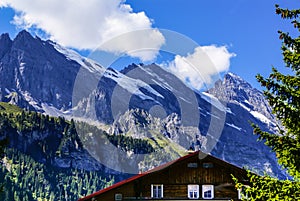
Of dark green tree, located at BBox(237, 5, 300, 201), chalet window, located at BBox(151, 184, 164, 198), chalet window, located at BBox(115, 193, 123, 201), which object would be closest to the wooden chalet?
chalet window, located at BBox(151, 184, 164, 198)

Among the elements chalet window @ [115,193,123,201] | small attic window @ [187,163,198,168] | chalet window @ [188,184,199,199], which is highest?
small attic window @ [187,163,198,168]

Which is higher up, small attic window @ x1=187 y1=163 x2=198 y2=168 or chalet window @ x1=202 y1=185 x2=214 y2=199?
small attic window @ x1=187 y1=163 x2=198 y2=168

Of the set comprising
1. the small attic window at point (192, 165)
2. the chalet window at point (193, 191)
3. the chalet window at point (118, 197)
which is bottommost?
the chalet window at point (118, 197)

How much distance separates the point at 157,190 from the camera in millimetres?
45250

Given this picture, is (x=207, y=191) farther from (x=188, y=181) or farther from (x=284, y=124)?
(x=284, y=124)

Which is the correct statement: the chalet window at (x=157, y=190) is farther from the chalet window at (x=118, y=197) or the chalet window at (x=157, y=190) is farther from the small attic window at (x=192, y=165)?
the small attic window at (x=192, y=165)

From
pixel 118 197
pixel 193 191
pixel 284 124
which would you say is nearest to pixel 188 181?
pixel 193 191

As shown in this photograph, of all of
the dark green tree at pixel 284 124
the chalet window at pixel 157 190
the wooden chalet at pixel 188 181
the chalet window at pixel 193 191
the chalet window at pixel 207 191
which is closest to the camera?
the dark green tree at pixel 284 124

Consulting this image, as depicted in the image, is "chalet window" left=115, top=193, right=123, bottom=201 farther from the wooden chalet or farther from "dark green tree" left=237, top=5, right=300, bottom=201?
"dark green tree" left=237, top=5, right=300, bottom=201

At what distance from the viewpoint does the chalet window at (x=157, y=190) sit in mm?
45094

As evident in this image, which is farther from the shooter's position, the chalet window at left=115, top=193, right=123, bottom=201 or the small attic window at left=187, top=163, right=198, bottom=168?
the small attic window at left=187, top=163, right=198, bottom=168

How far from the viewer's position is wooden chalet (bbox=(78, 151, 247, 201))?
148 ft

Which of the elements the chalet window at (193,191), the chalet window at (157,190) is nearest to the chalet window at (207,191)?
the chalet window at (193,191)

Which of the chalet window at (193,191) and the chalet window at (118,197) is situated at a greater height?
the chalet window at (193,191)
